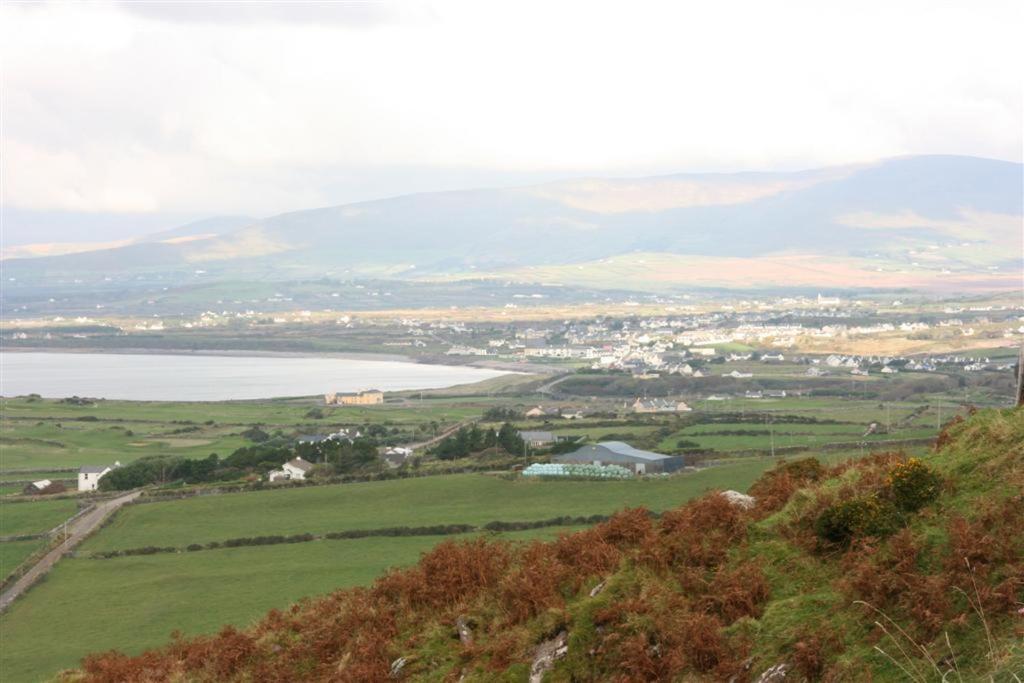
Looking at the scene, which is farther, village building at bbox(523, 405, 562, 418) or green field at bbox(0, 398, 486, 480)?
village building at bbox(523, 405, 562, 418)

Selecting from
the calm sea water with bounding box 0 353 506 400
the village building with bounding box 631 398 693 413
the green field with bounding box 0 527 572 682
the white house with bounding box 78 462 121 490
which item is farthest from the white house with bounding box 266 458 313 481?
the calm sea water with bounding box 0 353 506 400

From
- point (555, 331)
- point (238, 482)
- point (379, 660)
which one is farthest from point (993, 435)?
point (555, 331)

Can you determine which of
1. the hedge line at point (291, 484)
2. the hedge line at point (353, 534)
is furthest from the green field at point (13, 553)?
the hedge line at point (291, 484)

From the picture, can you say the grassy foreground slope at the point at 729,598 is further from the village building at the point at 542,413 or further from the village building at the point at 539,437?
the village building at the point at 542,413

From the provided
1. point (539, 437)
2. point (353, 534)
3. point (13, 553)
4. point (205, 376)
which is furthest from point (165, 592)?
point (205, 376)

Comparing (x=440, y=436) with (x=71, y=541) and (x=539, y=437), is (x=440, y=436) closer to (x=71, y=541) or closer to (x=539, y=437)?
(x=539, y=437)

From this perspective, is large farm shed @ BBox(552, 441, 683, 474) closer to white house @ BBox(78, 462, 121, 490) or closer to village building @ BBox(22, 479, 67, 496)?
white house @ BBox(78, 462, 121, 490)
